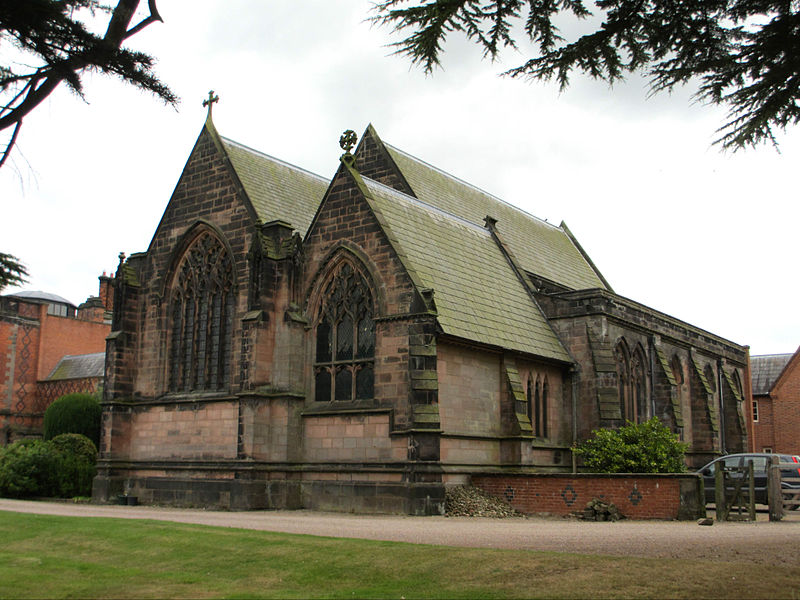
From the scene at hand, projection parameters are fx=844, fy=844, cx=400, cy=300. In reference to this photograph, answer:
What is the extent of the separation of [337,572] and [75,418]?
26.7 m

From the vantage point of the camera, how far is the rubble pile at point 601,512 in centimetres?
2134

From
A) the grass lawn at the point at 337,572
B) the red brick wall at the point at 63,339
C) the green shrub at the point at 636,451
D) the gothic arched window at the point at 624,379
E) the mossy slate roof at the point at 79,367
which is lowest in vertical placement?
the grass lawn at the point at 337,572

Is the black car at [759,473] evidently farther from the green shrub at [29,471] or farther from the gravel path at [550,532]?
the green shrub at [29,471]

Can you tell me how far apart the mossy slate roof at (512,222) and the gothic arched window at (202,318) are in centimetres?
895

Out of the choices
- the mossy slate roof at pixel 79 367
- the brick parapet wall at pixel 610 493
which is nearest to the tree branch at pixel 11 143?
the brick parapet wall at pixel 610 493

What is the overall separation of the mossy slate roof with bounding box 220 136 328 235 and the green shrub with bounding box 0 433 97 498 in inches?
Result: 482

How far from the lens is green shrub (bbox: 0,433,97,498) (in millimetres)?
30391

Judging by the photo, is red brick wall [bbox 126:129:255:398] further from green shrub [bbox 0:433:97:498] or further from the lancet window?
the lancet window

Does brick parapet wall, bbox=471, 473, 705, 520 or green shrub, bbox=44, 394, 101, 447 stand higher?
green shrub, bbox=44, 394, 101, 447

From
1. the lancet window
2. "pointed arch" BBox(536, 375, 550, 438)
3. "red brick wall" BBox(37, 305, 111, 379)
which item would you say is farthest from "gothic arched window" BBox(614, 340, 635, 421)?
"red brick wall" BBox(37, 305, 111, 379)

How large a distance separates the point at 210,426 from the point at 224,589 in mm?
16146

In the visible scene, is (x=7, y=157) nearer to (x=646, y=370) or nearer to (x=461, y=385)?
(x=461, y=385)

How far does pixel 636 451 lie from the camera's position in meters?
26.8

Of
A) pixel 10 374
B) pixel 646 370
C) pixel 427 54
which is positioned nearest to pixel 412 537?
pixel 427 54
